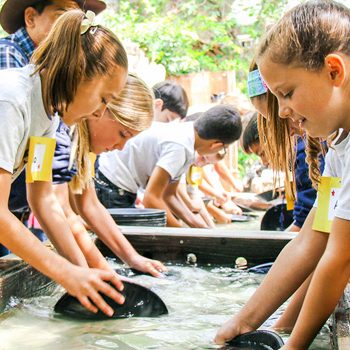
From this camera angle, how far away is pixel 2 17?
9.71 ft

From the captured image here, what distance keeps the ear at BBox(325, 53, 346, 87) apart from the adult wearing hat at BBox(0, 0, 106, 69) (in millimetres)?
1604

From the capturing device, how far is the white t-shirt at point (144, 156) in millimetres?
4504

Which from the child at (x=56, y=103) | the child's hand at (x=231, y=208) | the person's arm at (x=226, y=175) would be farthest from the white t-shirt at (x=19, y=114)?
the person's arm at (x=226, y=175)

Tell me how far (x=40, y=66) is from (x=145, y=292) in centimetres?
85

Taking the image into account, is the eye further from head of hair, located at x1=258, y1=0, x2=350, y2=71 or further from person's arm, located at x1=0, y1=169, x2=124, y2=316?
person's arm, located at x1=0, y1=169, x2=124, y2=316

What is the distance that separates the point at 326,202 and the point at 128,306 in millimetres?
821

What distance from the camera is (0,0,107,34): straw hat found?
9.23 feet

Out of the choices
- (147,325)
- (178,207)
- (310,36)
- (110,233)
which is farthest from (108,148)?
(178,207)

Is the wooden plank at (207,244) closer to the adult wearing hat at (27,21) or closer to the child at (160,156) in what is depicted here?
the adult wearing hat at (27,21)

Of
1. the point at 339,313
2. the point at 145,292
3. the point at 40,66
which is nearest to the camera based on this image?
the point at 339,313

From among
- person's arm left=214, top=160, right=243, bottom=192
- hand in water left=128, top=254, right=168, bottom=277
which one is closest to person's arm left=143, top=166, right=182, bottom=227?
hand in water left=128, top=254, right=168, bottom=277

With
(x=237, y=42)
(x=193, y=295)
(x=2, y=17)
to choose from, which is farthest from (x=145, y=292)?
(x=237, y=42)

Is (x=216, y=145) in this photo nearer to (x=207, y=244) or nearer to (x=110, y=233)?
(x=207, y=244)

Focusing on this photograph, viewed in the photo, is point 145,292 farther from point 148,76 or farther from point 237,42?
point 237,42
